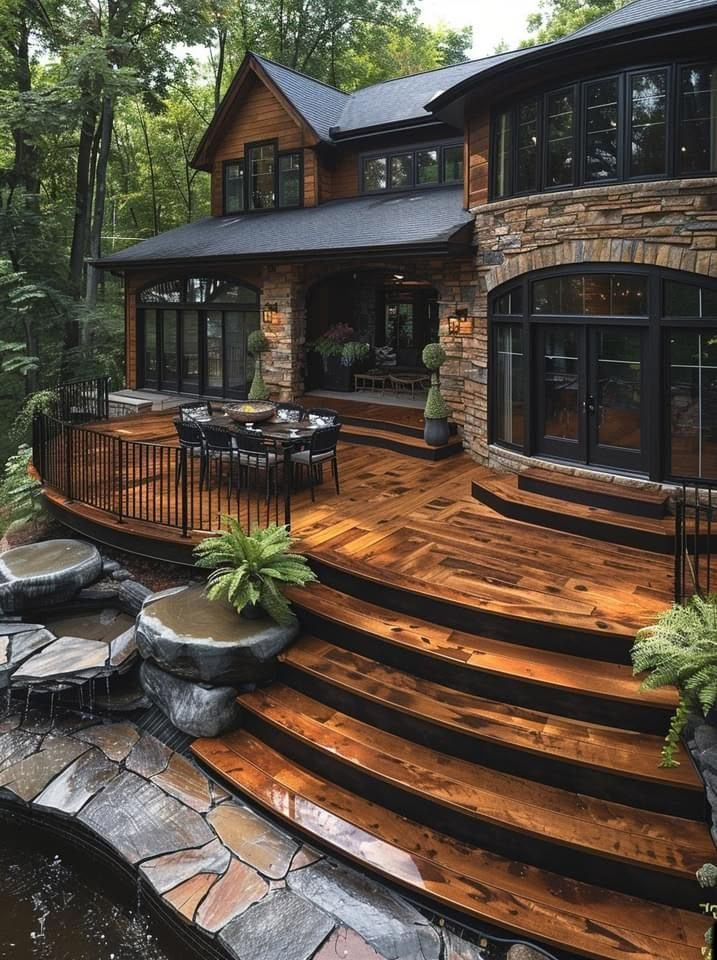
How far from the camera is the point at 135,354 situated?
54.0 feet

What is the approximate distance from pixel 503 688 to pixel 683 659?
1.28 metres

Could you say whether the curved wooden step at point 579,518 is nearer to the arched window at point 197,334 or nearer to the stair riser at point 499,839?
the stair riser at point 499,839

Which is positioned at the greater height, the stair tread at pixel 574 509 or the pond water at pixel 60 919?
the stair tread at pixel 574 509

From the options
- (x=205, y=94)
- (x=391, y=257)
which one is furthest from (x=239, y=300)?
(x=205, y=94)

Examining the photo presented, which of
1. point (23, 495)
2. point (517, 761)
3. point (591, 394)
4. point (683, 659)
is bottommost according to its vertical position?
point (517, 761)

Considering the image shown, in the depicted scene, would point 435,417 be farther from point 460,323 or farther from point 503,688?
point 503,688

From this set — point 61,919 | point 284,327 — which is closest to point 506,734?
point 61,919

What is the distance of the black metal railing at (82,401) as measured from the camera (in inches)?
485

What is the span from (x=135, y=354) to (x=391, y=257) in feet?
27.1

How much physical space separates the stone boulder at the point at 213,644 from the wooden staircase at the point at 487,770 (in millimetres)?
202

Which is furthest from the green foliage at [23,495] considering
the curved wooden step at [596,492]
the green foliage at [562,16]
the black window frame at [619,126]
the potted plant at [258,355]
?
the green foliage at [562,16]

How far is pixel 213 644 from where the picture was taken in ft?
17.0

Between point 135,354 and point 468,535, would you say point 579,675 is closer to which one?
point 468,535

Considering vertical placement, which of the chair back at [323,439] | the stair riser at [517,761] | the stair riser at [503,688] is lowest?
the stair riser at [517,761]
